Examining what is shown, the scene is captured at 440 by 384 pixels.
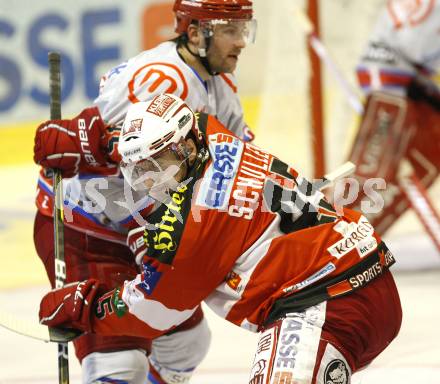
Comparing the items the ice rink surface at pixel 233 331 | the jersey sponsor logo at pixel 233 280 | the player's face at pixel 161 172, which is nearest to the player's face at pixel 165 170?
the player's face at pixel 161 172

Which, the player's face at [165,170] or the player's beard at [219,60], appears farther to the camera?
the player's beard at [219,60]

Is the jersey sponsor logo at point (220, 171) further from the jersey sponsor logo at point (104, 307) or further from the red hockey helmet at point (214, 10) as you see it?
the red hockey helmet at point (214, 10)

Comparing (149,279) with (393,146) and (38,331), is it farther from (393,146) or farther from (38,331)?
(393,146)

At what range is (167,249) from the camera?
248 centimetres

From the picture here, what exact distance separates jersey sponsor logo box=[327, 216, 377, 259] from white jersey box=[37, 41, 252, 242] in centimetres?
60

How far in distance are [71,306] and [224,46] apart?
33.4 inches

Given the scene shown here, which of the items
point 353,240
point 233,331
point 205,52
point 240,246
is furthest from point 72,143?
point 233,331

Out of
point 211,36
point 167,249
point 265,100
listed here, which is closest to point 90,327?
point 167,249

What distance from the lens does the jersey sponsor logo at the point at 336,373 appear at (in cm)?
247

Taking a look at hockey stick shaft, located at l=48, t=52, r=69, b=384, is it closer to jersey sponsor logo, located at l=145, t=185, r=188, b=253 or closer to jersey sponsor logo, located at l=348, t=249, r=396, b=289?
jersey sponsor logo, located at l=145, t=185, r=188, b=253

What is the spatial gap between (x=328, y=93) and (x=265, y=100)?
0.40 meters

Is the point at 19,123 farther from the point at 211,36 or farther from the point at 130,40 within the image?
the point at 211,36

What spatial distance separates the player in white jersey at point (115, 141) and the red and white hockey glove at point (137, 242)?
1.5 inches

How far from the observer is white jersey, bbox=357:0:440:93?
5.16 meters
